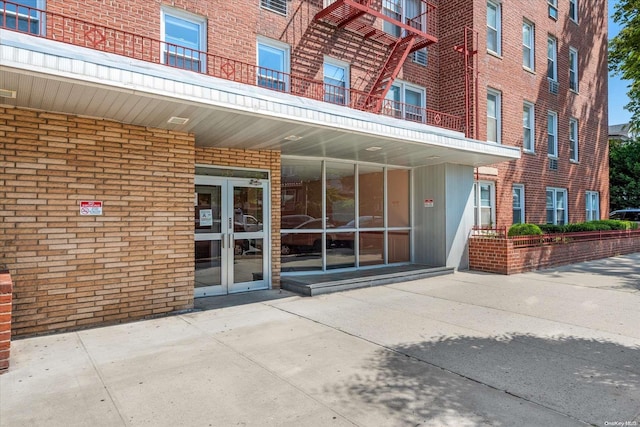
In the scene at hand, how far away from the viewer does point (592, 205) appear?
17.6m

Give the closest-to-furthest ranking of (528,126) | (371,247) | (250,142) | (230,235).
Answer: (250,142)
(230,235)
(371,247)
(528,126)

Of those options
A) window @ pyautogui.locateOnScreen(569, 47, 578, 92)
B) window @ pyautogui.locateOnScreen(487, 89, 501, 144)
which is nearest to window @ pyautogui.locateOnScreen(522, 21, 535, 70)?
window @ pyautogui.locateOnScreen(487, 89, 501, 144)

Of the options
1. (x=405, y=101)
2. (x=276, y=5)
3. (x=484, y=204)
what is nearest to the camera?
(x=276, y=5)

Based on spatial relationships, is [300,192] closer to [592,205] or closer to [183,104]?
[183,104]

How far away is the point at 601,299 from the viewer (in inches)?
284

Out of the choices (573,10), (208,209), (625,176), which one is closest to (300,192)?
(208,209)

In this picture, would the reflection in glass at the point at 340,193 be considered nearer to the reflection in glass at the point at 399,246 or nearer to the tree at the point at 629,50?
the reflection in glass at the point at 399,246

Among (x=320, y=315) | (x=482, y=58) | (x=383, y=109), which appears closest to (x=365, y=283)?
(x=320, y=315)

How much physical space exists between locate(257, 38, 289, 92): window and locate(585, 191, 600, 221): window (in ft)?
49.0

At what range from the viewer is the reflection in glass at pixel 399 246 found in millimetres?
11023

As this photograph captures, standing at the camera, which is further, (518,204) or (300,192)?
(518,204)

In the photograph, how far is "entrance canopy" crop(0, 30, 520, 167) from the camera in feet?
13.1

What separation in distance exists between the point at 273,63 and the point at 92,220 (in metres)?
5.40

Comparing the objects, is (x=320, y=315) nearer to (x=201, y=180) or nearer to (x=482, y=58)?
(x=201, y=180)
